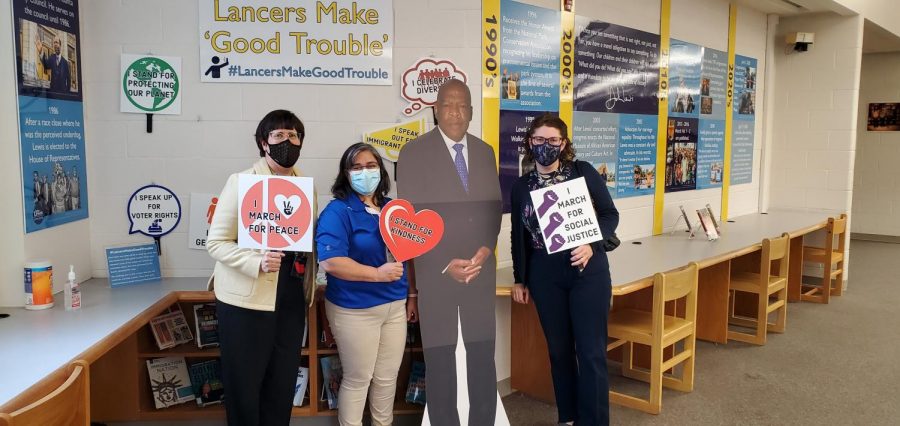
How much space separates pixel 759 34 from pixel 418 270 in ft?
16.4

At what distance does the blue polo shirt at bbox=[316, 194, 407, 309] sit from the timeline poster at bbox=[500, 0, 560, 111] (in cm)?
129

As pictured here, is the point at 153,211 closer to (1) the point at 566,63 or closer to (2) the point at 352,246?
(2) the point at 352,246

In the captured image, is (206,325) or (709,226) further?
(709,226)

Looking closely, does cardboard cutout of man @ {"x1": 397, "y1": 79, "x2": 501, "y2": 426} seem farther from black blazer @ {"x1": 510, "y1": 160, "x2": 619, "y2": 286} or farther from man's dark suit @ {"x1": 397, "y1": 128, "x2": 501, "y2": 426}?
black blazer @ {"x1": 510, "y1": 160, "x2": 619, "y2": 286}

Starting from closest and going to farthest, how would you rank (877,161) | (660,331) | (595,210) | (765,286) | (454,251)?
(454,251)
(595,210)
(660,331)
(765,286)
(877,161)

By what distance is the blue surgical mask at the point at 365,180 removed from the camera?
2473 mm

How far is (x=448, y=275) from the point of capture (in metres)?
2.63

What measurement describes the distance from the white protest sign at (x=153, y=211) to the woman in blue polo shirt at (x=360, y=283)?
3.25ft

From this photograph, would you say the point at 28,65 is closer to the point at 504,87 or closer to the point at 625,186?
the point at 504,87

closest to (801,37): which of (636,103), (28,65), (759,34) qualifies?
(759,34)

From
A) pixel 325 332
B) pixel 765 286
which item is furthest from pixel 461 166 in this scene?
pixel 765 286

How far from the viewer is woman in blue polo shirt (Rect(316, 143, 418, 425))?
8.02 feet

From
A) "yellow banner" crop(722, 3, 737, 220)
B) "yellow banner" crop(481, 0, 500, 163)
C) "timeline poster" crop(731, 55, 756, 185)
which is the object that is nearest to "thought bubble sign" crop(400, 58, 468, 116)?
"yellow banner" crop(481, 0, 500, 163)

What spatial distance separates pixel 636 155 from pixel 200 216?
2994mm
